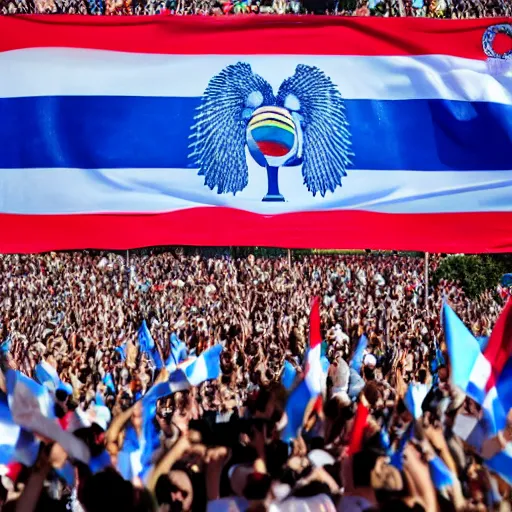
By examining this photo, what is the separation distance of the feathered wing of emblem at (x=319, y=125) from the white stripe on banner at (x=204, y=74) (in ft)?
0.22

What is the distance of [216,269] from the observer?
45.0 feet

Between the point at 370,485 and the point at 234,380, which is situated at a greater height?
the point at 234,380

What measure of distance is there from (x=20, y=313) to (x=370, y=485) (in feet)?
26.8

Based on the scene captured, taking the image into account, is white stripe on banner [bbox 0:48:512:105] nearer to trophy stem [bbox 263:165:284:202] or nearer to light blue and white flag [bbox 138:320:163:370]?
trophy stem [bbox 263:165:284:202]

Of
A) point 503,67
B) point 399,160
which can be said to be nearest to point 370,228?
point 399,160

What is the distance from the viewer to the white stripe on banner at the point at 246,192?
7219 millimetres

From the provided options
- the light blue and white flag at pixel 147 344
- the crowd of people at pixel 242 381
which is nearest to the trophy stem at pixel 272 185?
the crowd of people at pixel 242 381

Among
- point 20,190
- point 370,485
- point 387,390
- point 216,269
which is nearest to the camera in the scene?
point 370,485

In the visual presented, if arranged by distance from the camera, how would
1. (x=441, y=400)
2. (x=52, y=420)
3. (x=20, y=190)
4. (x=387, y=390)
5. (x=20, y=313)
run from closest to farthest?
1. (x=52, y=420)
2. (x=441, y=400)
3. (x=20, y=190)
4. (x=387, y=390)
5. (x=20, y=313)

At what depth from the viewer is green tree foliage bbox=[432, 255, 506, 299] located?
649 inches

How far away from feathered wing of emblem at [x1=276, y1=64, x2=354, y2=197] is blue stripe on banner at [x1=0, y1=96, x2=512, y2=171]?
0.09 metres

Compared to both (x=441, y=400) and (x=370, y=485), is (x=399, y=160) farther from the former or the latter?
(x=370, y=485)

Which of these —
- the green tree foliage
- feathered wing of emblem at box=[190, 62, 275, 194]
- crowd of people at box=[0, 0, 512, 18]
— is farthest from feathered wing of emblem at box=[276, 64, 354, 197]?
crowd of people at box=[0, 0, 512, 18]

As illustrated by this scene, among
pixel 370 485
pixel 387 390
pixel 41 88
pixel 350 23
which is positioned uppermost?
pixel 350 23
